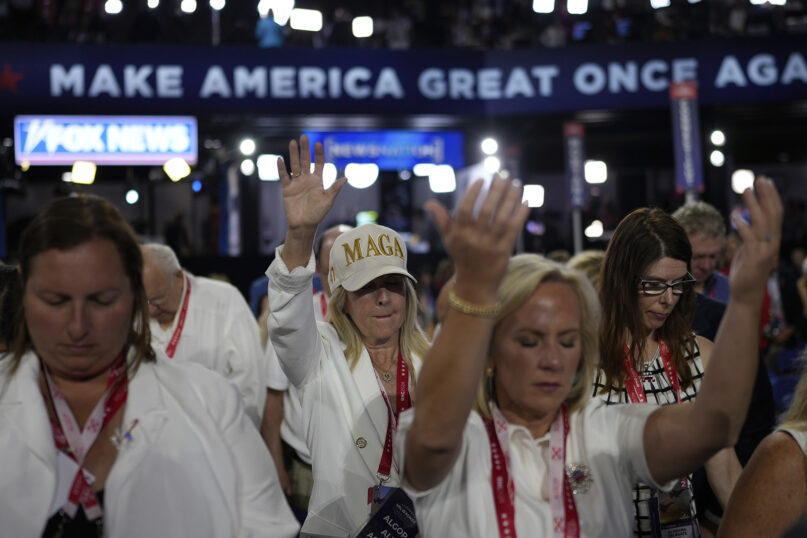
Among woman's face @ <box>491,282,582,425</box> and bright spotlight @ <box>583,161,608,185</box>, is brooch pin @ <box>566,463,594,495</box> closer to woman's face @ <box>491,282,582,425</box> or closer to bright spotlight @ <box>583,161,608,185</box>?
woman's face @ <box>491,282,582,425</box>

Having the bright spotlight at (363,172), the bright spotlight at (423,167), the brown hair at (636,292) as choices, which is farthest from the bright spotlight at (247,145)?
the brown hair at (636,292)

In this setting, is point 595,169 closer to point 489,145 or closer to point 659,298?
point 489,145

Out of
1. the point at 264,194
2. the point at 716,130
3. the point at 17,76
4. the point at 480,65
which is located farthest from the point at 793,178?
the point at 17,76

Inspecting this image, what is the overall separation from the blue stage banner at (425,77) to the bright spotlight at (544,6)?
2.78 m

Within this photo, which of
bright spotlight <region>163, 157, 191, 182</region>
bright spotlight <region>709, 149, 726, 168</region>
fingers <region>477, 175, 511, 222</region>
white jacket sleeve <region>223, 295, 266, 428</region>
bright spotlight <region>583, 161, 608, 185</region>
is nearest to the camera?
fingers <region>477, 175, 511, 222</region>

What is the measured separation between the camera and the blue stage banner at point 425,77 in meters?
13.3

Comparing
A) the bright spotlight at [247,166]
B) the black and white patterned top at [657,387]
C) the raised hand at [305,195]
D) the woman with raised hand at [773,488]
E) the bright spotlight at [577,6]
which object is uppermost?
the bright spotlight at [577,6]

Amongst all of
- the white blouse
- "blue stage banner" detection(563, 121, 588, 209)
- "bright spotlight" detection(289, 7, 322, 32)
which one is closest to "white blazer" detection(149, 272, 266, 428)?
the white blouse

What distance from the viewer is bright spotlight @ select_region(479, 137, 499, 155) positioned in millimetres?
15109

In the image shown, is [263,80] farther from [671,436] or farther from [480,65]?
[671,436]

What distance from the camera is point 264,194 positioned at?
19469mm

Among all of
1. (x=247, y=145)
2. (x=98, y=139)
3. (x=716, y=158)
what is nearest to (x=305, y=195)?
(x=98, y=139)

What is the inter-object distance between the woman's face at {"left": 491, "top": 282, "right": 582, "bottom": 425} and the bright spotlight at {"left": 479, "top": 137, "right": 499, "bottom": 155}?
1330 cm

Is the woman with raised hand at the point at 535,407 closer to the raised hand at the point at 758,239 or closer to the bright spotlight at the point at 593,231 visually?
the raised hand at the point at 758,239
